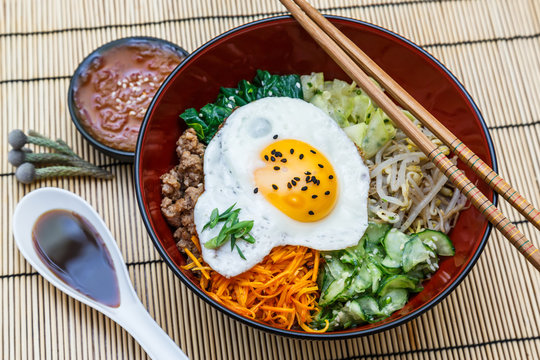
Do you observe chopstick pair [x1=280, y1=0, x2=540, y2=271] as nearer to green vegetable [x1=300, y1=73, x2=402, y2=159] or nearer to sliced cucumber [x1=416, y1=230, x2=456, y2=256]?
green vegetable [x1=300, y1=73, x2=402, y2=159]

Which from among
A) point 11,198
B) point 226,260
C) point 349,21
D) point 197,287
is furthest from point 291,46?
point 11,198

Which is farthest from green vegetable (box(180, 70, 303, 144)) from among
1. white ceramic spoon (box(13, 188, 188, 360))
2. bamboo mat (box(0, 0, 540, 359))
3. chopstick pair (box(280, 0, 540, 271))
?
white ceramic spoon (box(13, 188, 188, 360))

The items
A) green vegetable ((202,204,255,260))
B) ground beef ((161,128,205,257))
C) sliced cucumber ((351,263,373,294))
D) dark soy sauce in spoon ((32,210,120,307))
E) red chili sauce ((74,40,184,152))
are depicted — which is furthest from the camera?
red chili sauce ((74,40,184,152))

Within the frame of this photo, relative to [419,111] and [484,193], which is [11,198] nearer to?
[419,111]

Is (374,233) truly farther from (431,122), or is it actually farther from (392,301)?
(431,122)

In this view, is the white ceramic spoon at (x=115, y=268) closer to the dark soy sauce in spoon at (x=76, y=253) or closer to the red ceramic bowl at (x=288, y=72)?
the dark soy sauce in spoon at (x=76, y=253)

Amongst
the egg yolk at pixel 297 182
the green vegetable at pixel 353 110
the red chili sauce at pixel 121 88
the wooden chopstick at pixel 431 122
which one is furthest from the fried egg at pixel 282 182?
the red chili sauce at pixel 121 88

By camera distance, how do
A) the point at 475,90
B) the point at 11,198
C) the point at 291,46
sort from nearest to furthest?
1. the point at 291,46
2. the point at 11,198
3. the point at 475,90

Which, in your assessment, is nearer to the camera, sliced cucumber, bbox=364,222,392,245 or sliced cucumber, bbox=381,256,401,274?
sliced cucumber, bbox=381,256,401,274
